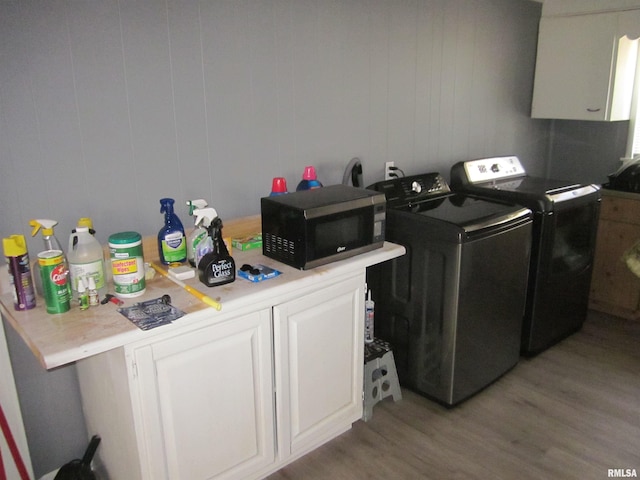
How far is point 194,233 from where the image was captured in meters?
1.92

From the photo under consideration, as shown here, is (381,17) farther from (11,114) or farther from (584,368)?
(584,368)

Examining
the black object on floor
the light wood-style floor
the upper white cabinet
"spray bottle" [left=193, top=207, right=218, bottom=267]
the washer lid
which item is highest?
the upper white cabinet

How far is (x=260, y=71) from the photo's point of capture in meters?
2.22

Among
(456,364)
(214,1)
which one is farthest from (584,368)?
(214,1)

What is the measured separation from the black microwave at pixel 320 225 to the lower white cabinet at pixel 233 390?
0.13 m

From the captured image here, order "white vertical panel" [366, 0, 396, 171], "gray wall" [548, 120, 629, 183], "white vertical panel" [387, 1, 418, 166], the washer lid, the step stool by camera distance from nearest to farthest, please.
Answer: the washer lid → the step stool → "white vertical panel" [366, 0, 396, 171] → "white vertical panel" [387, 1, 418, 166] → "gray wall" [548, 120, 629, 183]

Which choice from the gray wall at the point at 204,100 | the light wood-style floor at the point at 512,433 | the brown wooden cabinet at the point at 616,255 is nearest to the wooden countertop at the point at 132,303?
the gray wall at the point at 204,100

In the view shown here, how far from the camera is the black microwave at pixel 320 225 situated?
6.21 ft

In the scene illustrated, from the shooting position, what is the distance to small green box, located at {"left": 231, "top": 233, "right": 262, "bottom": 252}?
2.16 meters

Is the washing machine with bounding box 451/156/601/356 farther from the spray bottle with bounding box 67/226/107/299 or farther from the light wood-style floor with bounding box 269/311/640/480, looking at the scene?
the spray bottle with bounding box 67/226/107/299

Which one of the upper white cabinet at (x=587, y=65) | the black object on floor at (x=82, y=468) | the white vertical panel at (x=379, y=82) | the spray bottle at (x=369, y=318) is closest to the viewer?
the black object on floor at (x=82, y=468)

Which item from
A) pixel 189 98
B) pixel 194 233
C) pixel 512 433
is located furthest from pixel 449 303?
pixel 189 98

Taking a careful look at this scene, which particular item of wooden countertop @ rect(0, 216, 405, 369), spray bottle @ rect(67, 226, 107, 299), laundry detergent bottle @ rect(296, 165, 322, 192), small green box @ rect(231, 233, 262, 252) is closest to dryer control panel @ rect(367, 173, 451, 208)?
laundry detergent bottle @ rect(296, 165, 322, 192)

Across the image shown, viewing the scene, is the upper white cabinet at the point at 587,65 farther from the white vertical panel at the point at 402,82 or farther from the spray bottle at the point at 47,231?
the spray bottle at the point at 47,231
